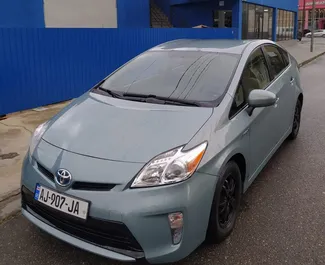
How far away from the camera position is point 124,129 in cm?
260

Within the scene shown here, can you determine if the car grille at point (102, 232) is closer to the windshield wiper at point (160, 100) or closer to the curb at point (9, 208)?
the curb at point (9, 208)

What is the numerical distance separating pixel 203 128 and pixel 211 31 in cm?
1287

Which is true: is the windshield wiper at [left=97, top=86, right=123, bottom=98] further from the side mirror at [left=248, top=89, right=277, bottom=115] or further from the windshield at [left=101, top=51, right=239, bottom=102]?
the side mirror at [left=248, top=89, right=277, bottom=115]

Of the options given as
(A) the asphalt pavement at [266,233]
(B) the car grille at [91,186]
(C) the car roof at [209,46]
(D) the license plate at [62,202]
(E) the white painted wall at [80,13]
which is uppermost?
(E) the white painted wall at [80,13]

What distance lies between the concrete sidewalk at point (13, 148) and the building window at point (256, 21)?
18955 millimetres

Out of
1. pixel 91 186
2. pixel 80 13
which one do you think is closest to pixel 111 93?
pixel 91 186

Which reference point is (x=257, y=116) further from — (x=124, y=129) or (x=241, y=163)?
(x=124, y=129)

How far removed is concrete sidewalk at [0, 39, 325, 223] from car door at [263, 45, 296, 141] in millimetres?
2807

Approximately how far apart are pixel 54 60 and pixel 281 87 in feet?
16.6

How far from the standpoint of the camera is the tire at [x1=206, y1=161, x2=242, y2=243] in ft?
8.16

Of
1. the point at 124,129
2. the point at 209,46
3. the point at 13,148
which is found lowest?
the point at 13,148

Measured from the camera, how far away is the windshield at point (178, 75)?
310 cm

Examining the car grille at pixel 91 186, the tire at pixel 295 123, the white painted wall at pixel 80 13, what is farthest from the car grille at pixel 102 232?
the white painted wall at pixel 80 13

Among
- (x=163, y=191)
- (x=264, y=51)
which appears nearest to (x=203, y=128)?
(x=163, y=191)
